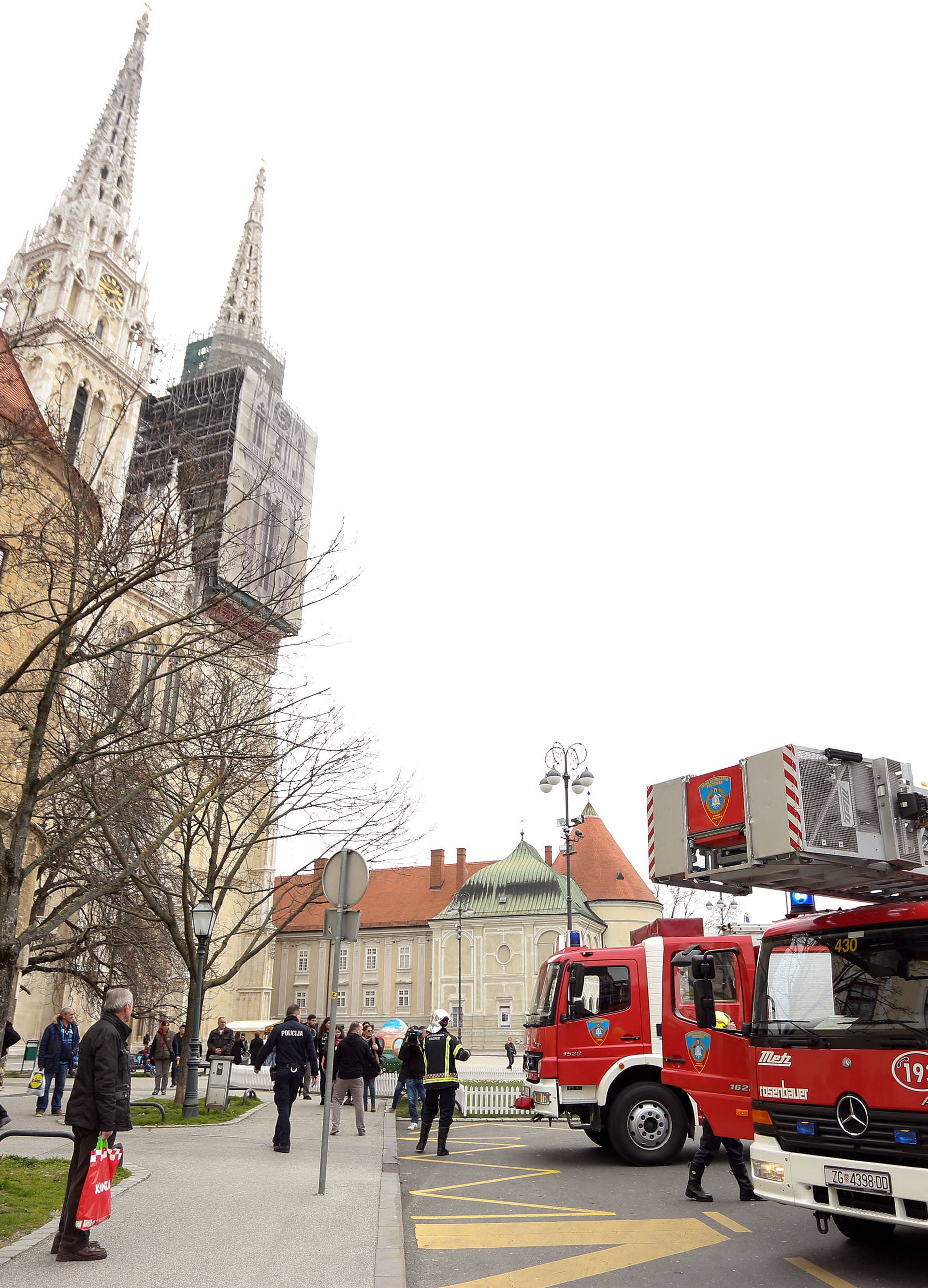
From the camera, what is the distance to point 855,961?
7.18m

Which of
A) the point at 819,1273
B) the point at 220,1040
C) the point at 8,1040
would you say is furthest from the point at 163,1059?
the point at 819,1273

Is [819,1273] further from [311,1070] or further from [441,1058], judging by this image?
[311,1070]

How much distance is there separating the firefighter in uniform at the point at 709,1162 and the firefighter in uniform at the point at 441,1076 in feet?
10.8

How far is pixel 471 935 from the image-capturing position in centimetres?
6981

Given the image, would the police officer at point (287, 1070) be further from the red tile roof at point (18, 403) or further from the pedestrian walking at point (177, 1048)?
the pedestrian walking at point (177, 1048)

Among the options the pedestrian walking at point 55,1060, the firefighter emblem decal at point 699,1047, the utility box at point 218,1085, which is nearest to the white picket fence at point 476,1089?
the utility box at point 218,1085

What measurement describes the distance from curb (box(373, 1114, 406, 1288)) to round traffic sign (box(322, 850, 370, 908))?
2705 millimetres

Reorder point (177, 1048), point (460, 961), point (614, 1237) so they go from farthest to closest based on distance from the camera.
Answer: point (460, 961)
point (177, 1048)
point (614, 1237)

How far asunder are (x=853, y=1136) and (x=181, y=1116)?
14151 millimetres

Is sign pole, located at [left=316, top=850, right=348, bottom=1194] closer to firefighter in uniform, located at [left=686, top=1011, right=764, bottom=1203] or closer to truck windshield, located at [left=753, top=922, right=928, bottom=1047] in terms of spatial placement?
firefighter in uniform, located at [left=686, top=1011, right=764, bottom=1203]

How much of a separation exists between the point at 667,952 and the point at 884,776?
20.4ft

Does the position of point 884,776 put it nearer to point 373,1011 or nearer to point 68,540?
point 68,540

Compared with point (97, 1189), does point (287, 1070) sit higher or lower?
higher

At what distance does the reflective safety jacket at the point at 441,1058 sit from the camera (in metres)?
12.3
